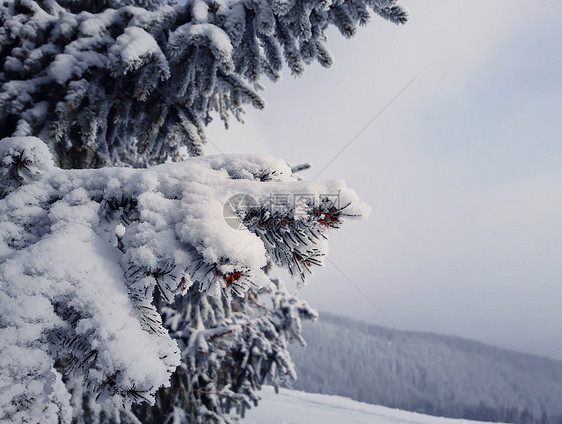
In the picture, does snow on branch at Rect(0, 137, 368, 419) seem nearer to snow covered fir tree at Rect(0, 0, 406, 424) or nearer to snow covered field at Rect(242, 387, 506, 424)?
snow covered fir tree at Rect(0, 0, 406, 424)

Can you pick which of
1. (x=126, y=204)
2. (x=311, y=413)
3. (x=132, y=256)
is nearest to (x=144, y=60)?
(x=126, y=204)

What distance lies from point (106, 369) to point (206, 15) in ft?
7.55

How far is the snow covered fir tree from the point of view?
0.69 metres

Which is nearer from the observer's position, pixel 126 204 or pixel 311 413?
pixel 126 204

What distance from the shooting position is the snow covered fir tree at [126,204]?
0.69m

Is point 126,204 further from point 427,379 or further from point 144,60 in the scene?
point 427,379

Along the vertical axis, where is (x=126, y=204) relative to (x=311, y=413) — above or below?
above

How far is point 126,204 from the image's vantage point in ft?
3.22

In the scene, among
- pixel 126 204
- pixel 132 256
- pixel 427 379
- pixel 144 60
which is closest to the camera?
pixel 132 256

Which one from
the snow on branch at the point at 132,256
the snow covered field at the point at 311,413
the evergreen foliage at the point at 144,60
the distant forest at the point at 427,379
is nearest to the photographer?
the snow on branch at the point at 132,256

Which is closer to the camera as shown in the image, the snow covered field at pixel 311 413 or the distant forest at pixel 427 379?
the snow covered field at pixel 311 413

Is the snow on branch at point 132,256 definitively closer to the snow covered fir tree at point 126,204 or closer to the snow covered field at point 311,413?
the snow covered fir tree at point 126,204

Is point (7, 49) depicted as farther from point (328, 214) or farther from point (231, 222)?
point (328, 214)

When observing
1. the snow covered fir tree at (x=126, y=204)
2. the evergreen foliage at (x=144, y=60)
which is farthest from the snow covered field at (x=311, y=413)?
the snow covered fir tree at (x=126, y=204)
